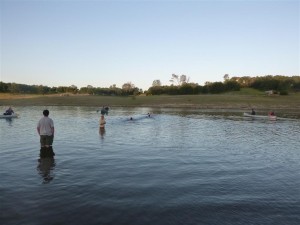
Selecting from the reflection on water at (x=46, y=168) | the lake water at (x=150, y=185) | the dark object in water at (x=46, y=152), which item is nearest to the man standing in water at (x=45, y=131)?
the dark object in water at (x=46, y=152)

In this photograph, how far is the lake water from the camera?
10922 millimetres

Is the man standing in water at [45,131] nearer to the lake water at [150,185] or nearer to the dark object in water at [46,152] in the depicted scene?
the dark object in water at [46,152]

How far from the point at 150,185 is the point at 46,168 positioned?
6709 mm

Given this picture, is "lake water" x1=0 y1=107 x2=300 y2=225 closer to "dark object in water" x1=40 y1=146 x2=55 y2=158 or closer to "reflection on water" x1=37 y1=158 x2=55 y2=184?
"reflection on water" x1=37 y1=158 x2=55 y2=184

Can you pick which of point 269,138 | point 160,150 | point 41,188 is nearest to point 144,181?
point 41,188

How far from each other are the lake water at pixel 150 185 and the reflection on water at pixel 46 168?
5cm

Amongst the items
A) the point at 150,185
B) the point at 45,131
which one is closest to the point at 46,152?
the point at 45,131

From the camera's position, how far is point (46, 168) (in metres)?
17.5

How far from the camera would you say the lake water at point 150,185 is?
35.8ft

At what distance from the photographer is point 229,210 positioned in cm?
→ 1166

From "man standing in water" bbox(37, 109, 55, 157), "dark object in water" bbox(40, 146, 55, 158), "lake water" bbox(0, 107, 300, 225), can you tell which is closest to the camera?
"lake water" bbox(0, 107, 300, 225)

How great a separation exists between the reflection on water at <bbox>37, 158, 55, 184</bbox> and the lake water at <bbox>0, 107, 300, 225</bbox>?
51 mm

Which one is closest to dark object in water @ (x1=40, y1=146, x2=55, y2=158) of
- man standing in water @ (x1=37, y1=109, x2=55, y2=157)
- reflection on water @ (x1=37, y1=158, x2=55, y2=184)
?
man standing in water @ (x1=37, y1=109, x2=55, y2=157)

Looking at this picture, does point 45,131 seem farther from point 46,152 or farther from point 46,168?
point 46,168
